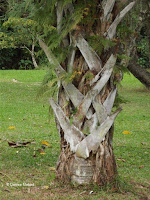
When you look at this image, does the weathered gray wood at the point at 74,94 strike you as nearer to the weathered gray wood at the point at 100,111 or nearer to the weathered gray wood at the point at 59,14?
the weathered gray wood at the point at 100,111

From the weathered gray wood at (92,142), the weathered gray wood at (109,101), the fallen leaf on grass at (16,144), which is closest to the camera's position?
the weathered gray wood at (92,142)

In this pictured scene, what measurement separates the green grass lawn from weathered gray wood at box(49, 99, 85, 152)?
23 cm

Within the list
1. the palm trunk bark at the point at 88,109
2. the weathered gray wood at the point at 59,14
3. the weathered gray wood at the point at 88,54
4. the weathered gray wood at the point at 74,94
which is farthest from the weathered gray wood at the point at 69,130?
the weathered gray wood at the point at 59,14

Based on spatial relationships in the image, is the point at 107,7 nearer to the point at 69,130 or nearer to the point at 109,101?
the point at 109,101

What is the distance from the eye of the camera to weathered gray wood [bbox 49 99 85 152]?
12.6ft

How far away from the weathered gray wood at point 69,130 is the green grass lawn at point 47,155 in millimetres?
232

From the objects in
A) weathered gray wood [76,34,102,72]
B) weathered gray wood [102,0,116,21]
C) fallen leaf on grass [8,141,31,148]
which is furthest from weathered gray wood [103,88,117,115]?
fallen leaf on grass [8,141,31,148]

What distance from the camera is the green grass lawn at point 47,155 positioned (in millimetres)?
3826

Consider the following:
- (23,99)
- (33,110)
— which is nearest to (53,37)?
(33,110)

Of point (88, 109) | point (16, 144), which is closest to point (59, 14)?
point (88, 109)

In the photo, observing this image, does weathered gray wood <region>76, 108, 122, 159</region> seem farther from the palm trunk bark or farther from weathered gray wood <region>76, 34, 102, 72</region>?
weathered gray wood <region>76, 34, 102, 72</region>

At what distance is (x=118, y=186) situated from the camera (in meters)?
3.93

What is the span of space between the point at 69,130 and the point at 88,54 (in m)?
0.75

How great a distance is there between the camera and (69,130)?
3865 millimetres
